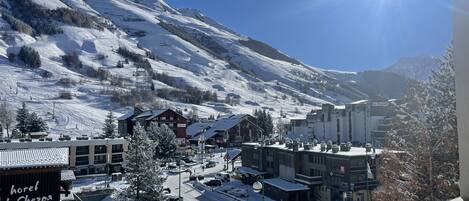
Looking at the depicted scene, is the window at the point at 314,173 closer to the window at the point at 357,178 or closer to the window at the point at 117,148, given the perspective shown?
the window at the point at 357,178

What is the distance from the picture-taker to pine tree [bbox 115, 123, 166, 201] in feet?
111

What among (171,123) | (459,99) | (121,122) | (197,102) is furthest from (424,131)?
(197,102)

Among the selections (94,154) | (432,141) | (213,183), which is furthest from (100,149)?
(432,141)

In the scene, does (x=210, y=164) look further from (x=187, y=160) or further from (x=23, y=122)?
(x=23, y=122)

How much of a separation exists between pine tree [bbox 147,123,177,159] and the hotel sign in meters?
47.5

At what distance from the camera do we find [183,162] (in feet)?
226

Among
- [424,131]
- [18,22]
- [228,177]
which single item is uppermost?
[18,22]

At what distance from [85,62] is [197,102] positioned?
51.6m

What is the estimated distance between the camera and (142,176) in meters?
33.9

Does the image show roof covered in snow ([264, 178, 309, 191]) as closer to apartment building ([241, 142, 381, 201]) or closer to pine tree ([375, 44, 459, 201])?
apartment building ([241, 142, 381, 201])

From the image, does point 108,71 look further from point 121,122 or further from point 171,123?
point 171,123

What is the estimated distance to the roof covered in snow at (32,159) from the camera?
56.2 feet

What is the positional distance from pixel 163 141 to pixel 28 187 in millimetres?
49428

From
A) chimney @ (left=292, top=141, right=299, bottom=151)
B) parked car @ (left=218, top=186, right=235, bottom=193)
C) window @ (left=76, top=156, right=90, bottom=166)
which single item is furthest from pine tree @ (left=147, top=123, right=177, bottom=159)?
chimney @ (left=292, top=141, right=299, bottom=151)
